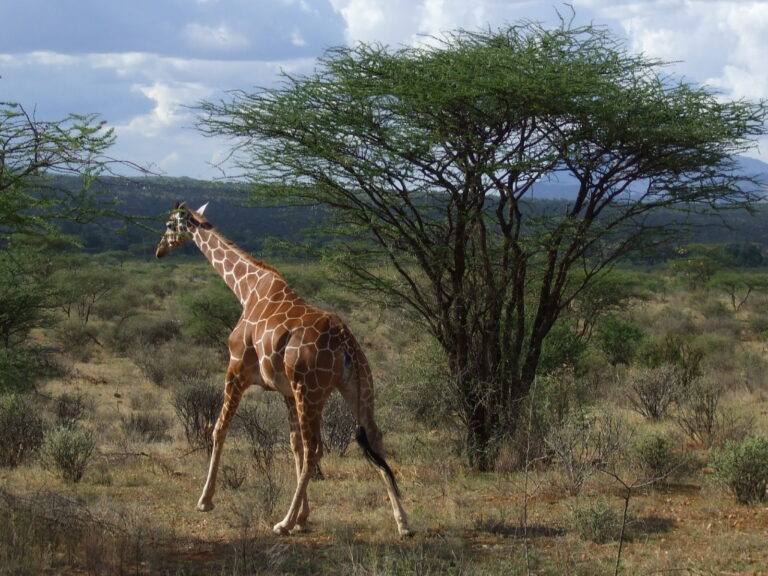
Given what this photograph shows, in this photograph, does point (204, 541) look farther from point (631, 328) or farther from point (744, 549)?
point (631, 328)

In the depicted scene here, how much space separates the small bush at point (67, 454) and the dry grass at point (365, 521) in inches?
6.6

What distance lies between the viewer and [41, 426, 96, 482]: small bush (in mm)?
10258

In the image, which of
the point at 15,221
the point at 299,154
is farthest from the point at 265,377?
the point at 299,154

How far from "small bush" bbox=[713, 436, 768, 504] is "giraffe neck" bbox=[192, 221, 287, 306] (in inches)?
179

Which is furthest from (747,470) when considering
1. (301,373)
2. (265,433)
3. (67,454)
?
(67,454)

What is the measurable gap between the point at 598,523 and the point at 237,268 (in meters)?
4.00

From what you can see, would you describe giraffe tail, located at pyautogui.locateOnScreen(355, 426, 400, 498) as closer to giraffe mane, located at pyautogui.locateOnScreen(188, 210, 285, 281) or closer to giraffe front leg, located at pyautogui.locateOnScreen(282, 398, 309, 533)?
giraffe front leg, located at pyautogui.locateOnScreen(282, 398, 309, 533)

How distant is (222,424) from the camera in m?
8.17

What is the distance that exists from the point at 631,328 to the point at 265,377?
51.5 ft

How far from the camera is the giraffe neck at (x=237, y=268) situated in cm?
853

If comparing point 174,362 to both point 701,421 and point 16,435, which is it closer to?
point 16,435

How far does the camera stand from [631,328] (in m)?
22.0

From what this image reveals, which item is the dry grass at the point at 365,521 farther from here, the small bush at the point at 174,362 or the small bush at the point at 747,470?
the small bush at the point at 174,362

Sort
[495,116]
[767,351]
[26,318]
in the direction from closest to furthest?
[495,116], [26,318], [767,351]
